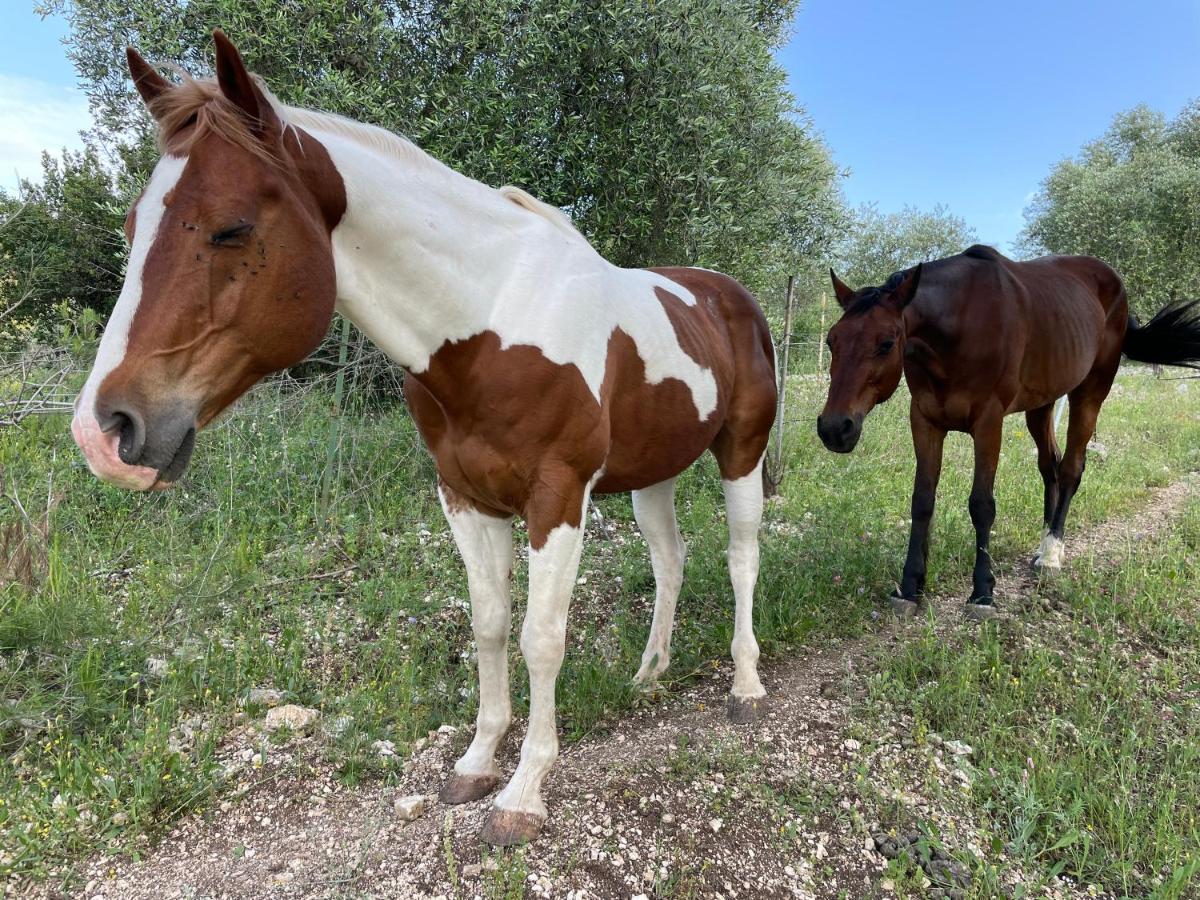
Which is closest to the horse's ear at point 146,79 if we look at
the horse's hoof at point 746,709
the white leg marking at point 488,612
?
the white leg marking at point 488,612

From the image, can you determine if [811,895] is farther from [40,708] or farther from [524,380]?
[40,708]

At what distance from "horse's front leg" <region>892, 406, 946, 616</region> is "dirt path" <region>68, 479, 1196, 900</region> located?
54.0 inches

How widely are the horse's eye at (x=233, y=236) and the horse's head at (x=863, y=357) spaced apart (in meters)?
2.94

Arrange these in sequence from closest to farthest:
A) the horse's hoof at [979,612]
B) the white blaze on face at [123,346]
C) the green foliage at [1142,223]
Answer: the white blaze on face at [123,346] → the horse's hoof at [979,612] → the green foliage at [1142,223]

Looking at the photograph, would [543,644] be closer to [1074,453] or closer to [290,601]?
[290,601]

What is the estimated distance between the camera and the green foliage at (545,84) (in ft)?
17.0

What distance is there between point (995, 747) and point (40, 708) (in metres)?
3.80

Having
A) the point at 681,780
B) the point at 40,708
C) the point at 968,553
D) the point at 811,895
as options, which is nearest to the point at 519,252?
the point at 681,780

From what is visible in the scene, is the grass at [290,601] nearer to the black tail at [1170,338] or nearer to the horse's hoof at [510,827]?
the horse's hoof at [510,827]

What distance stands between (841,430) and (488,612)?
2230 mm

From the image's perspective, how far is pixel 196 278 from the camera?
1.38 metres

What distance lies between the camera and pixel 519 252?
1.99 m

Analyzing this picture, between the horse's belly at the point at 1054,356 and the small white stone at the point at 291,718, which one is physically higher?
the horse's belly at the point at 1054,356

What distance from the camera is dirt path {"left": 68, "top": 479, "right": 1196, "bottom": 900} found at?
1.91 metres
